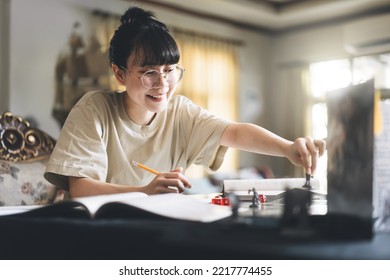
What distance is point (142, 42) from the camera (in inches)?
40.4

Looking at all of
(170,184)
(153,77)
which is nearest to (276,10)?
(153,77)

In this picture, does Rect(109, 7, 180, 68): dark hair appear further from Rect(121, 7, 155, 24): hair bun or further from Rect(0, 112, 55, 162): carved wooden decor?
Rect(0, 112, 55, 162): carved wooden decor

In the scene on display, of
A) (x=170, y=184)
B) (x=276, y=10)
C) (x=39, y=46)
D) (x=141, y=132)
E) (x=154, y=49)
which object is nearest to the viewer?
(x=170, y=184)

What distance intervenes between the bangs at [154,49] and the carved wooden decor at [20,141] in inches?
20.7

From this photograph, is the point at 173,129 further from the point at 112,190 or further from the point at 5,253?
the point at 5,253

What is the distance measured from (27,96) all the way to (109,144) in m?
2.57

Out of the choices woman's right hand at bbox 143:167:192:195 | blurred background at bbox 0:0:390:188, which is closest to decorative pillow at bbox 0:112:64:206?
woman's right hand at bbox 143:167:192:195

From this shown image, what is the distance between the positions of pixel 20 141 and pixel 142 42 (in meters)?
0.61

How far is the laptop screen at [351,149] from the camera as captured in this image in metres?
0.44

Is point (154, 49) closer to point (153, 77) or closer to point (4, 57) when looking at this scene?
point (153, 77)

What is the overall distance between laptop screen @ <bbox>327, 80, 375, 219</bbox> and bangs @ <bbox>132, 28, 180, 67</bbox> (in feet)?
1.89

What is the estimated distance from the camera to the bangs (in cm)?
Result: 101

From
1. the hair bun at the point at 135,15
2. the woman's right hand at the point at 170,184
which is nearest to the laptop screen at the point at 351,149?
the woman's right hand at the point at 170,184
